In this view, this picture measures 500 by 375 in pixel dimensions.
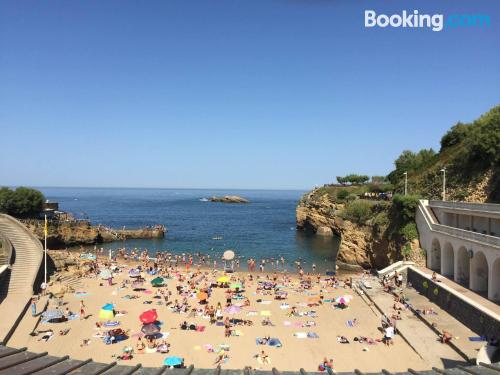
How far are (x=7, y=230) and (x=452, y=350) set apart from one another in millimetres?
36041

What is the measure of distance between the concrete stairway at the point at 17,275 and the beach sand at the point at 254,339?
6.56 feet

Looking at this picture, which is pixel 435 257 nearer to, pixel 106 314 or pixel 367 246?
pixel 367 246

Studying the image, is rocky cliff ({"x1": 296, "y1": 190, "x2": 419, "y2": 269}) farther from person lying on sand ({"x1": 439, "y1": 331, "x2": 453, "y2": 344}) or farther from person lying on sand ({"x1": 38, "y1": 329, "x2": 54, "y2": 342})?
person lying on sand ({"x1": 38, "y1": 329, "x2": 54, "y2": 342})

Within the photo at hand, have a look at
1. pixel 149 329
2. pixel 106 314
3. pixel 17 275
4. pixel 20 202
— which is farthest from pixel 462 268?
pixel 20 202

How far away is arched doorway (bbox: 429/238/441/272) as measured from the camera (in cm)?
2981

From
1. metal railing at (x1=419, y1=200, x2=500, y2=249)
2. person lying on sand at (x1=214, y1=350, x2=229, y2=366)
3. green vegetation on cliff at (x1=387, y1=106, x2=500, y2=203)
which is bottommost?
person lying on sand at (x1=214, y1=350, x2=229, y2=366)

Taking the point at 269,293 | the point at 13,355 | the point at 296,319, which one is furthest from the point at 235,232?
the point at 13,355

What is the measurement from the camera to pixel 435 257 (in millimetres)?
30109

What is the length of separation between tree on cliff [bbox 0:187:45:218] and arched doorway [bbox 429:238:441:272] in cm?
5385

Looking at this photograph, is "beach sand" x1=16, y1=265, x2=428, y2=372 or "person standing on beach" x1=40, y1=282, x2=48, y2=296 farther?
"person standing on beach" x1=40, y1=282, x2=48, y2=296

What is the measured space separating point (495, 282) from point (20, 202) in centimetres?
5819

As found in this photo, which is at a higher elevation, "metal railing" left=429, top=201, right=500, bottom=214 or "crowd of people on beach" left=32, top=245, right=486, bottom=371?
"metal railing" left=429, top=201, right=500, bottom=214

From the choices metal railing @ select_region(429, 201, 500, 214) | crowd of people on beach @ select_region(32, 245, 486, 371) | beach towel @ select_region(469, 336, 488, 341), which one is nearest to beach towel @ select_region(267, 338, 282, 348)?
crowd of people on beach @ select_region(32, 245, 486, 371)

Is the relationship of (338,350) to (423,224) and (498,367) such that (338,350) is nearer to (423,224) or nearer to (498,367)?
(498,367)
